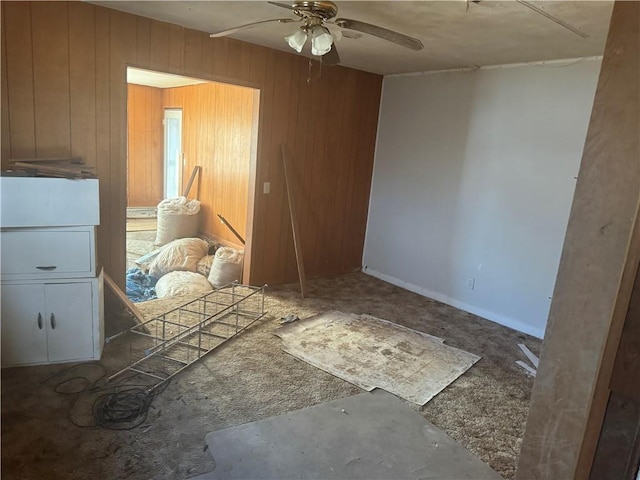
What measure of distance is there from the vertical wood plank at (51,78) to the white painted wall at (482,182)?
319 centimetres

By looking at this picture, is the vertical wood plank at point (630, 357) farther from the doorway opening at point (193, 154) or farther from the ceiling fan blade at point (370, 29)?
the doorway opening at point (193, 154)

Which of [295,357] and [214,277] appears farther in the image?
[214,277]

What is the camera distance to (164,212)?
574 cm

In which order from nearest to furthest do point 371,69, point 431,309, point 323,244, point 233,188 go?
point 431,309 < point 371,69 < point 323,244 < point 233,188

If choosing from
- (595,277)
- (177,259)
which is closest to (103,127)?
(177,259)

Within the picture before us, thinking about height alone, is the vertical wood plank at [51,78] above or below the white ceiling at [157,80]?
below

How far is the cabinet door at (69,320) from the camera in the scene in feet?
8.53

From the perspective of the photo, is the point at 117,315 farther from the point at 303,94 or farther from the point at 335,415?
the point at 303,94

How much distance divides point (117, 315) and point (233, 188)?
272 centimetres

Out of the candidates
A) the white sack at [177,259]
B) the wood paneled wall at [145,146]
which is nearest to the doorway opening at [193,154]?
the wood paneled wall at [145,146]

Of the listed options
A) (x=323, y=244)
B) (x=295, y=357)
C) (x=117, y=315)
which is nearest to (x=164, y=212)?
(x=323, y=244)

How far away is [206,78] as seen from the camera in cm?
357

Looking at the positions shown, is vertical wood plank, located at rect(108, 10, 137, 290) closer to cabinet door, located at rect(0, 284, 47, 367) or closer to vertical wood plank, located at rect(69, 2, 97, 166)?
vertical wood plank, located at rect(69, 2, 97, 166)

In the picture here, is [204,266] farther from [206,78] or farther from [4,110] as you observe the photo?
[4,110]
